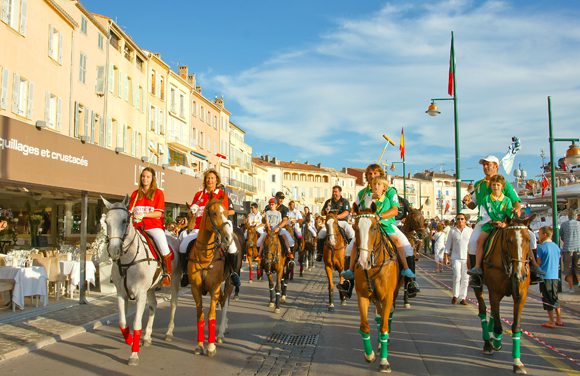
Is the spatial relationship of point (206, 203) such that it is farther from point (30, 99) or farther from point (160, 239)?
point (30, 99)

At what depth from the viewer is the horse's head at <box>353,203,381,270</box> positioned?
682 centimetres

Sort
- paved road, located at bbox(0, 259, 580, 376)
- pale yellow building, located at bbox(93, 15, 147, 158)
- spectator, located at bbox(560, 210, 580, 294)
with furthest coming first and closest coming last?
pale yellow building, located at bbox(93, 15, 147, 158), spectator, located at bbox(560, 210, 580, 294), paved road, located at bbox(0, 259, 580, 376)

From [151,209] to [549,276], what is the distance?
734cm

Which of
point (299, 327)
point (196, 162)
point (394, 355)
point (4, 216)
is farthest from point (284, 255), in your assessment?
point (196, 162)

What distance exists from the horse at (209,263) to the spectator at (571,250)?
12.0 metres

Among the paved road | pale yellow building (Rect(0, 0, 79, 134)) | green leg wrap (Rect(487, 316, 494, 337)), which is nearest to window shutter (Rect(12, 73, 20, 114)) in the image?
pale yellow building (Rect(0, 0, 79, 134))

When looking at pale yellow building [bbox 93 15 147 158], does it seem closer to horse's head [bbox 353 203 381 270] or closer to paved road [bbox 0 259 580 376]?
paved road [bbox 0 259 580 376]

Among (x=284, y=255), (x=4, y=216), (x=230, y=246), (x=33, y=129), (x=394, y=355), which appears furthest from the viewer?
(x=4, y=216)

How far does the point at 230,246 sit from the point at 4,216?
14126mm

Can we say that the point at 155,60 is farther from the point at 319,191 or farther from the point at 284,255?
the point at 319,191

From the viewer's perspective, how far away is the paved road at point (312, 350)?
24.0 ft

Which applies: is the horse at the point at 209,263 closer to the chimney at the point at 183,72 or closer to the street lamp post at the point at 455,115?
the street lamp post at the point at 455,115

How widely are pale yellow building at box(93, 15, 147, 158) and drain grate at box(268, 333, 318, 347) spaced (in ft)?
80.0

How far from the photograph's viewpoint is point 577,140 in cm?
1619
